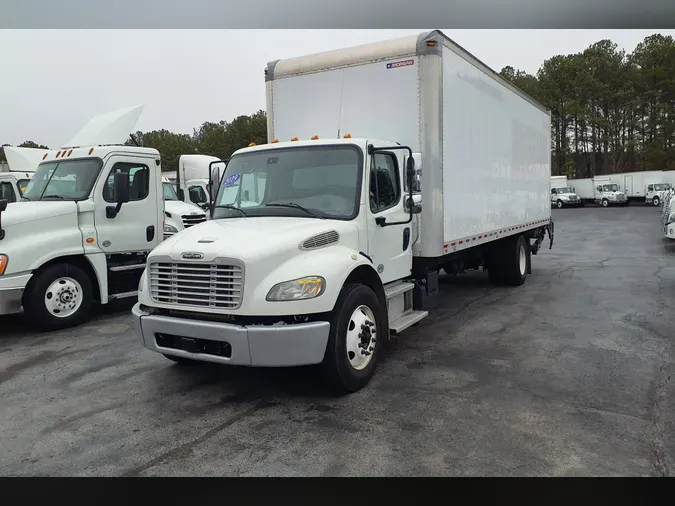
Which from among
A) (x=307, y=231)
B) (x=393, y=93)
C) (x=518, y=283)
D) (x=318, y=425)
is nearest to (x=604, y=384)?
(x=318, y=425)

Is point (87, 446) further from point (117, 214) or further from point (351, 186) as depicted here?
point (117, 214)

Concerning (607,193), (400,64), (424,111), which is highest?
(400,64)

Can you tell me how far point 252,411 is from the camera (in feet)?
15.8

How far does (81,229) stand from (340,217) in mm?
4651

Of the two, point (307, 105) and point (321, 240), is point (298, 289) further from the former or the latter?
point (307, 105)

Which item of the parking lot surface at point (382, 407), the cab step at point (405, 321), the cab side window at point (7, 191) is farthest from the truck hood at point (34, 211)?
the cab side window at point (7, 191)

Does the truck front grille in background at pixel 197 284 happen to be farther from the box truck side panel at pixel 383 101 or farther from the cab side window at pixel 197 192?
the cab side window at pixel 197 192

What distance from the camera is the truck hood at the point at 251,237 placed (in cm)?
467

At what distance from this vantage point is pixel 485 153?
834cm

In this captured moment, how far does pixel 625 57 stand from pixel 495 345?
58982mm

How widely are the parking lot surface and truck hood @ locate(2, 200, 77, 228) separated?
5.33 ft

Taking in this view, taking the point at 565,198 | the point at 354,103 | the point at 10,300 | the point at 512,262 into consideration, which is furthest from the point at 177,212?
the point at 565,198

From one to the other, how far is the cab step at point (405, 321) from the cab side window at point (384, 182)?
1.27 m

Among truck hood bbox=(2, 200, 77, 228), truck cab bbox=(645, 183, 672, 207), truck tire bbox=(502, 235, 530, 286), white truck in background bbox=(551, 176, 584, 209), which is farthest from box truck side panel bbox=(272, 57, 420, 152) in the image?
white truck in background bbox=(551, 176, 584, 209)
